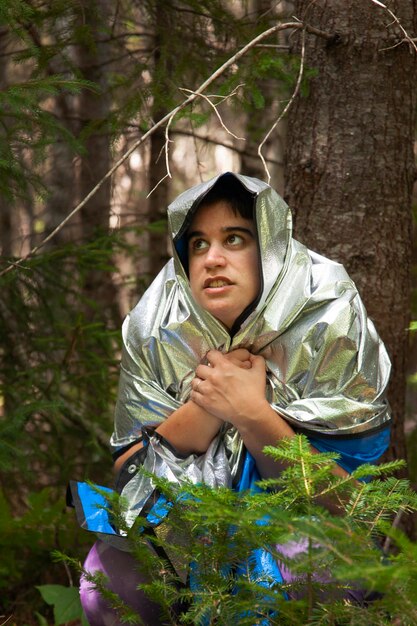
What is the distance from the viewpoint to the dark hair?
3092mm

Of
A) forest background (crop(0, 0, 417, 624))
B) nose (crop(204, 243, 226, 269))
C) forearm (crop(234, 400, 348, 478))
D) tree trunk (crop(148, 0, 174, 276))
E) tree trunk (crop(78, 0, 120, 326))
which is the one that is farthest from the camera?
tree trunk (crop(78, 0, 120, 326))

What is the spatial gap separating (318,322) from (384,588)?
1250mm

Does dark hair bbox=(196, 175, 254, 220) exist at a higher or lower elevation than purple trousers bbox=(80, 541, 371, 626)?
higher

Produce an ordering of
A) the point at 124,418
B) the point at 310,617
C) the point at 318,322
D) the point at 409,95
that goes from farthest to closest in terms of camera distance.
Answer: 1. the point at 409,95
2. the point at 124,418
3. the point at 318,322
4. the point at 310,617

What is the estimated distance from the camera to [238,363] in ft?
10.1

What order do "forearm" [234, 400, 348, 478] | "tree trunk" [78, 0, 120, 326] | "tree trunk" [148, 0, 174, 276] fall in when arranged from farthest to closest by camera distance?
"tree trunk" [78, 0, 120, 326] → "tree trunk" [148, 0, 174, 276] → "forearm" [234, 400, 348, 478]

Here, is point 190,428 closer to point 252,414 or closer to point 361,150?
point 252,414

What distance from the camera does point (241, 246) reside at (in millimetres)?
3096

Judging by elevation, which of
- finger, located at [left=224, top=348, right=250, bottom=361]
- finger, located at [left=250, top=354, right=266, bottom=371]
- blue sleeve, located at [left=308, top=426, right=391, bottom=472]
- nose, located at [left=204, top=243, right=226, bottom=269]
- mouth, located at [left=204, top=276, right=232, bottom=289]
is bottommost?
blue sleeve, located at [left=308, top=426, right=391, bottom=472]

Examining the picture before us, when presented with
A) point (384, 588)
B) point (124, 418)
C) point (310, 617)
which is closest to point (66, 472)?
point (124, 418)

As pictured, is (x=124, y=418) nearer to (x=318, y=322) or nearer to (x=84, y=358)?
(x=318, y=322)

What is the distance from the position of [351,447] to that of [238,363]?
1.73 ft

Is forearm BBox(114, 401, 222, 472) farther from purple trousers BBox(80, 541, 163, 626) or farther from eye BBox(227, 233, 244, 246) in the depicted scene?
eye BBox(227, 233, 244, 246)

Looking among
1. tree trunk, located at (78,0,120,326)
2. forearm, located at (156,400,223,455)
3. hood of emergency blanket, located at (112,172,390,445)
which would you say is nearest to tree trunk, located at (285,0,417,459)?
hood of emergency blanket, located at (112,172,390,445)
